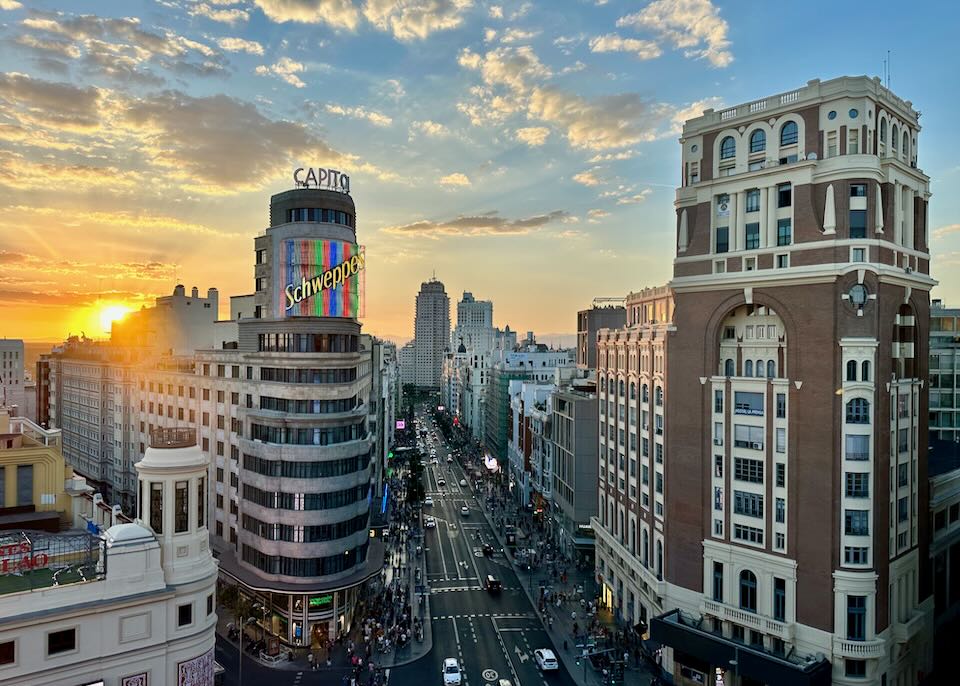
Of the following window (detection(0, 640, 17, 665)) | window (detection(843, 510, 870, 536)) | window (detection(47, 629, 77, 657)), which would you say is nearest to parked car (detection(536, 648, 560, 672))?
window (detection(843, 510, 870, 536))

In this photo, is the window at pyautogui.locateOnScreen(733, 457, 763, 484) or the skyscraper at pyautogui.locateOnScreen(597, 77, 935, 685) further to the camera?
the window at pyautogui.locateOnScreen(733, 457, 763, 484)

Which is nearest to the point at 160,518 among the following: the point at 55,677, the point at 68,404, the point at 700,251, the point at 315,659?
the point at 55,677

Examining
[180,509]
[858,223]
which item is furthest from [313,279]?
[858,223]

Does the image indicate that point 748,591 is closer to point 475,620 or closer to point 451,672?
point 451,672

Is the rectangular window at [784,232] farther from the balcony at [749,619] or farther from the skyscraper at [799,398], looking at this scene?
the balcony at [749,619]

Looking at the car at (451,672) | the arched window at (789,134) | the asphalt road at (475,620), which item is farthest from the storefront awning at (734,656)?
the arched window at (789,134)

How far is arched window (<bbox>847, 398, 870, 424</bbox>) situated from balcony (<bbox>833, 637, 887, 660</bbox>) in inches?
624

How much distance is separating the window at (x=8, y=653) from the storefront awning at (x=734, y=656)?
45673 millimetres

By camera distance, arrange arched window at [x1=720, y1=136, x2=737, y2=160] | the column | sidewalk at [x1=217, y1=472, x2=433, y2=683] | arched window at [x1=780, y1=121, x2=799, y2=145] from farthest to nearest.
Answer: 1. sidewalk at [x1=217, y1=472, x2=433, y2=683]
2. arched window at [x1=720, y1=136, x2=737, y2=160]
3. the column
4. arched window at [x1=780, y1=121, x2=799, y2=145]

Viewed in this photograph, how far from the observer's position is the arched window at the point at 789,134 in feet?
172

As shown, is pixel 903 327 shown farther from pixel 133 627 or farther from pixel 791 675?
pixel 133 627

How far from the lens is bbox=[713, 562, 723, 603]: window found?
179 feet

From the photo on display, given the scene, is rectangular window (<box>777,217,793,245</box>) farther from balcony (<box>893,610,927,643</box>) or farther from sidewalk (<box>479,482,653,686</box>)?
sidewalk (<box>479,482,653,686</box>)

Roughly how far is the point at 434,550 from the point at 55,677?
69.5 m
